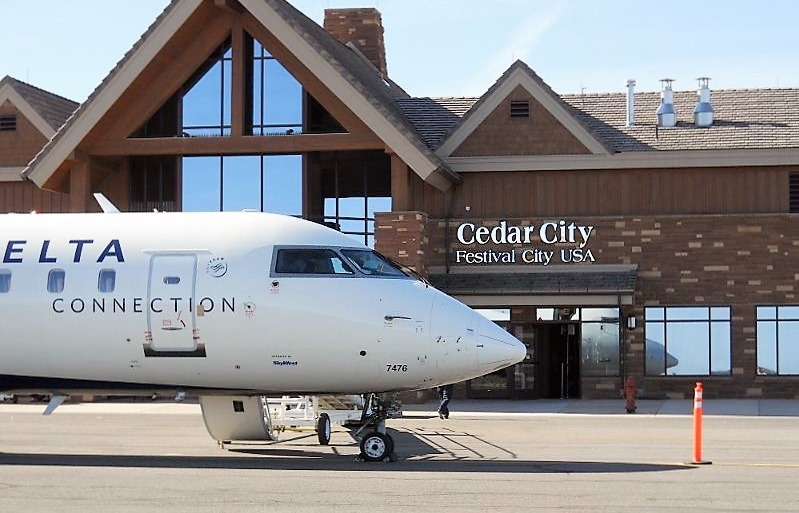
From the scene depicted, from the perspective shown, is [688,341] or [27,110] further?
[27,110]

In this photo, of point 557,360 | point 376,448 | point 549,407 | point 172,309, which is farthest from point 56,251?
point 557,360

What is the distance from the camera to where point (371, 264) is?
2075 cm

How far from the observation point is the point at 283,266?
20.7 meters

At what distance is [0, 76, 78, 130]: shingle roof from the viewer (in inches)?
1674

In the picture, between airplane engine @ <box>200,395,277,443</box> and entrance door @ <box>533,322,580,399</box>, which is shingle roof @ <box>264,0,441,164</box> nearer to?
entrance door @ <box>533,322,580,399</box>

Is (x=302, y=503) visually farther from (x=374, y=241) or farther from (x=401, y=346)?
(x=374, y=241)

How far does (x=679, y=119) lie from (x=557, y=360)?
811cm

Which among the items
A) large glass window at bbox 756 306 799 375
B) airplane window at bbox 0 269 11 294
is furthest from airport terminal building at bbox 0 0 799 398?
airplane window at bbox 0 269 11 294

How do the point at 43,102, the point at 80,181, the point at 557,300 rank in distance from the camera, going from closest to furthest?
the point at 557,300 < the point at 80,181 < the point at 43,102

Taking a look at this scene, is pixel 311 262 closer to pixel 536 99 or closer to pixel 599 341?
pixel 599 341

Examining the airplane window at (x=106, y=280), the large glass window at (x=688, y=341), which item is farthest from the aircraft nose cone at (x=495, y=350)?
the large glass window at (x=688, y=341)

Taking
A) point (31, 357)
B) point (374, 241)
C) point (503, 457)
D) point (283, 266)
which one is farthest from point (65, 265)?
point (374, 241)

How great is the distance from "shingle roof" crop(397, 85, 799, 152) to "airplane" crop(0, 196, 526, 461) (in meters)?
18.9

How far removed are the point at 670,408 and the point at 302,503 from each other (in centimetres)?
2079
